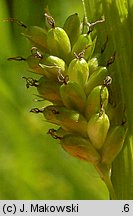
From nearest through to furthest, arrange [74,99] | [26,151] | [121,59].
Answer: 1. [74,99]
2. [121,59]
3. [26,151]

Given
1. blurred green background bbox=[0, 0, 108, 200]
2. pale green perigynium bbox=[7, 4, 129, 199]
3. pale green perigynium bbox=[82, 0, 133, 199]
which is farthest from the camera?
blurred green background bbox=[0, 0, 108, 200]

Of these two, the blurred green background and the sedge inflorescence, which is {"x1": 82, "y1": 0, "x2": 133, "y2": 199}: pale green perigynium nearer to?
the sedge inflorescence

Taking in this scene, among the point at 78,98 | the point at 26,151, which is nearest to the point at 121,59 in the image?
the point at 78,98

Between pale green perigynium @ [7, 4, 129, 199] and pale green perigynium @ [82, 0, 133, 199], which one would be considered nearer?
pale green perigynium @ [7, 4, 129, 199]

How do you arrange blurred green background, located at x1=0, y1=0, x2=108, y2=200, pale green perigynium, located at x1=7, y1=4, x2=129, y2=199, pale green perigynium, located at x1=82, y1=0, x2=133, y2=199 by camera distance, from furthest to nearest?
blurred green background, located at x1=0, y1=0, x2=108, y2=200
pale green perigynium, located at x1=82, y1=0, x2=133, y2=199
pale green perigynium, located at x1=7, y1=4, x2=129, y2=199

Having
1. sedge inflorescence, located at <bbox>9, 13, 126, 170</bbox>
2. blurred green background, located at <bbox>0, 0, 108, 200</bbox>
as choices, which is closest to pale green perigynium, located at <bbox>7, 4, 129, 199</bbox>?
sedge inflorescence, located at <bbox>9, 13, 126, 170</bbox>

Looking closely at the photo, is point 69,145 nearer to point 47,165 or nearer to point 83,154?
point 83,154

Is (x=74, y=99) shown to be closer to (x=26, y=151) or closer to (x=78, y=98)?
(x=78, y=98)

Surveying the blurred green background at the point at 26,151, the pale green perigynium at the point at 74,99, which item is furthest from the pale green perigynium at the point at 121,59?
the blurred green background at the point at 26,151

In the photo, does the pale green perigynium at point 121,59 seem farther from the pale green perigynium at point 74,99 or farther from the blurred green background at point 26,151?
the blurred green background at point 26,151

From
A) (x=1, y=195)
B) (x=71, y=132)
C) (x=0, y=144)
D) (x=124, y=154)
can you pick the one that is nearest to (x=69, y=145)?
(x=71, y=132)
